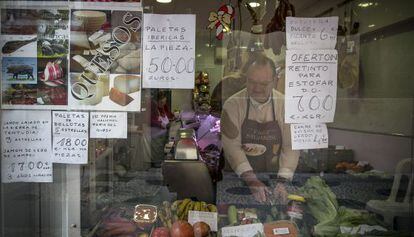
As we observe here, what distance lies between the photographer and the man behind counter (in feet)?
9.95

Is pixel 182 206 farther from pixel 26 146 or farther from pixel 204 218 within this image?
pixel 26 146

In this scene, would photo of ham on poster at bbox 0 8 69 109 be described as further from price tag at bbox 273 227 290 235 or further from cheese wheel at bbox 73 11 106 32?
price tag at bbox 273 227 290 235

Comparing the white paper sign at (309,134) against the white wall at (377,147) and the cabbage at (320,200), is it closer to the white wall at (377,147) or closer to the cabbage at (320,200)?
the cabbage at (320,200)

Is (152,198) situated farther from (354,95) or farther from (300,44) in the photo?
(354,95)

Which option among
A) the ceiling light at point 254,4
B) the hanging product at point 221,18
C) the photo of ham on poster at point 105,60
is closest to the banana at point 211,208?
the photo of ham on poster at point 105,60

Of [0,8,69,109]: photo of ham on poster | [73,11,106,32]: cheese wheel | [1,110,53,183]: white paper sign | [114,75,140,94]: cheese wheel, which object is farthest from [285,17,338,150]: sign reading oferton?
[1,110,53,183]: white paper sign

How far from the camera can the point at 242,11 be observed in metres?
3.16

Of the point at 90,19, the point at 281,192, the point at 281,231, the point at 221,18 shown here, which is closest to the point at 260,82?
the point at 221,18

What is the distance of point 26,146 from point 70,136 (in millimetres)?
224

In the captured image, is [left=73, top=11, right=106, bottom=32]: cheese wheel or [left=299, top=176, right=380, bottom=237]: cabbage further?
[left=299, top=176, right=380, bottom=237]: cabbage

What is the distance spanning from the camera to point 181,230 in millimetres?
2354

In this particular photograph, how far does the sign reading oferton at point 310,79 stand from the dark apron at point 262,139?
570 millimetres

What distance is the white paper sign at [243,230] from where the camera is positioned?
237cm

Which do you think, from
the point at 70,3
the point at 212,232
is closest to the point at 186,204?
the point at 212,232
